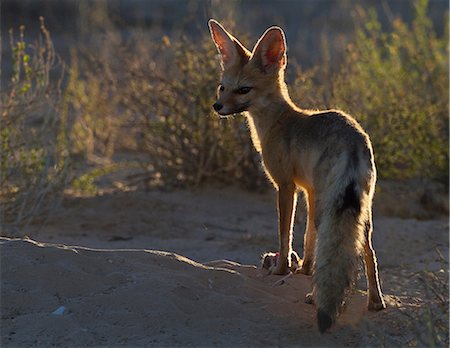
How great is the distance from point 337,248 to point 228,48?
185 centimetres

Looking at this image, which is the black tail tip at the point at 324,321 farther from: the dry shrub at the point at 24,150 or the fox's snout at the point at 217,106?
the dry shrub at the point at 24,150

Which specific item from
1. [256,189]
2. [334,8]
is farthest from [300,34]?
[256,189]

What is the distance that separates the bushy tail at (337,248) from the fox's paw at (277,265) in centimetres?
93

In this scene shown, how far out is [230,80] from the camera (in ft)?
18.3

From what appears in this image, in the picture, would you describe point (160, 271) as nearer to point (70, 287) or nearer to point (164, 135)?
point (70, 287)

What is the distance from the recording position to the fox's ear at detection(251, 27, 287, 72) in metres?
5.55

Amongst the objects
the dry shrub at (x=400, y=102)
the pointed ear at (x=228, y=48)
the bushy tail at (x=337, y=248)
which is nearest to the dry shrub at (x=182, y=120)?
the dry shrub at (x=400, y=102)

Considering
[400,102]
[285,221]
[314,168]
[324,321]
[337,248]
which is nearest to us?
[324,321]

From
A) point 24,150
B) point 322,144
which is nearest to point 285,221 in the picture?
point 322,144

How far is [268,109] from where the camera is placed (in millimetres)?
5613

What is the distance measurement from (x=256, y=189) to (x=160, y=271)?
410 centimetres

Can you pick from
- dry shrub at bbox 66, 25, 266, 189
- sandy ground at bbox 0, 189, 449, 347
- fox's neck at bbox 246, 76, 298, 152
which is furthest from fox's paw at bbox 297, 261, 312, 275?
dry shrub at bbox 66, 25, 266, 189

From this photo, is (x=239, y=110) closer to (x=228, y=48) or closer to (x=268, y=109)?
(x=268, y=109)

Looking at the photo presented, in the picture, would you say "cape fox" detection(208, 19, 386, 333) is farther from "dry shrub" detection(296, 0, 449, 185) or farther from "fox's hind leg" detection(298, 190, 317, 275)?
"dry shrub" detection(296, 0, 449, 185)
